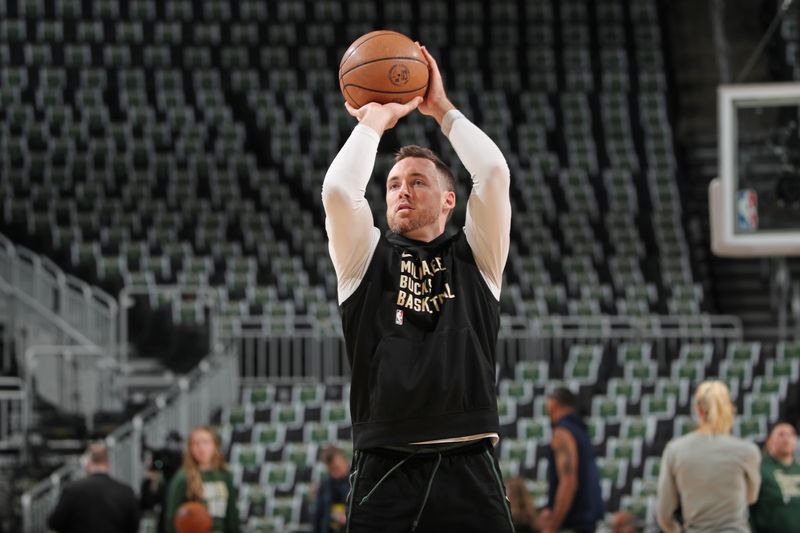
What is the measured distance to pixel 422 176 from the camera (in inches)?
151

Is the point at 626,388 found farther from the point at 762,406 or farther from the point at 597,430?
the point at 762,406

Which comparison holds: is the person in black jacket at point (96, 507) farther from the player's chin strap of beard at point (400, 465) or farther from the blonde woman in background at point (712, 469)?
the player's chin strap of beard at point (400, 465)

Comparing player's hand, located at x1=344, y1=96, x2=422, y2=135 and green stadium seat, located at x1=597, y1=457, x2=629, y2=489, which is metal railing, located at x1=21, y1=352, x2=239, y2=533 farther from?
player's hand, located at x1=344, y1=96, x2=422, y2=135

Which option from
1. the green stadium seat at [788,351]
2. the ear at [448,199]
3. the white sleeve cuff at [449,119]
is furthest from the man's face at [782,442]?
the green stadium seat at [788,351]

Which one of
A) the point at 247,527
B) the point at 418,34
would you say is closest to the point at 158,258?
the point at 247,527

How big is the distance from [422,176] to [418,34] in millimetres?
21614

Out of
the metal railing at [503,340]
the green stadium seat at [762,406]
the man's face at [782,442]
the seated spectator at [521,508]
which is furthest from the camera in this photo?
the metal railing at [503,340]

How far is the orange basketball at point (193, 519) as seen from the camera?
24.8 feet

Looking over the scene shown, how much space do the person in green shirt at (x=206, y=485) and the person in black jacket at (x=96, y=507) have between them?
48cm

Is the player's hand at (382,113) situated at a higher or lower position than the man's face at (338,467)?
higher

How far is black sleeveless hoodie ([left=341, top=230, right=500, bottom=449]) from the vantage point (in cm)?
361

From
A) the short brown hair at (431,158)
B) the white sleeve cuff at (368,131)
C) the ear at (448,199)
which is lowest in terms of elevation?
the ear at (448,199)

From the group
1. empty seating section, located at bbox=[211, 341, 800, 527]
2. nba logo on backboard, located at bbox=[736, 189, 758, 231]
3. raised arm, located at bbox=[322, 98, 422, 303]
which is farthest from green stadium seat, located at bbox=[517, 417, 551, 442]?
raised arm, located at bbox=[322, 98, 422, 303]

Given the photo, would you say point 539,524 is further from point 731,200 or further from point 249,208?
point 249,208
